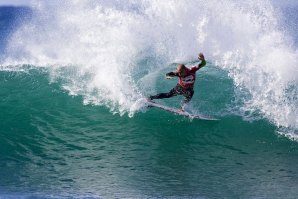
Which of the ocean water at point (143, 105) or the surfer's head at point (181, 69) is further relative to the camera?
the surfer's head at point (181, 69)

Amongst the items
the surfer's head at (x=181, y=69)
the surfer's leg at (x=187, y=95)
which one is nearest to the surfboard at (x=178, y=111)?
Result: the surfer's leg at (x=187, y=95)

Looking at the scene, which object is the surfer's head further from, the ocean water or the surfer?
the ocean water

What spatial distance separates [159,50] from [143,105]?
4566mm

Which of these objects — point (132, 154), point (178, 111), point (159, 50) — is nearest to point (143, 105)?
point (178, 111)

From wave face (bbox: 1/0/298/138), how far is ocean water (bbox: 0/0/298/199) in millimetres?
38

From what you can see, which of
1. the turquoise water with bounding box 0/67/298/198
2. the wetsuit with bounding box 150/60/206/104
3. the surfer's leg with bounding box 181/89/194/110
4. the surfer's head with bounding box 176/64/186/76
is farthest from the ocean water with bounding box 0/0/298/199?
the surfer's head with bounding box 176/64/186/76

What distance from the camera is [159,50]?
15.4 meters

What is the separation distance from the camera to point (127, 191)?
752cm

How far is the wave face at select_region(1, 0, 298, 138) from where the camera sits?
12180 millimetres

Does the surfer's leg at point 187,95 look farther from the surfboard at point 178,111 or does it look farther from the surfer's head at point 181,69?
the surfer's head at point 181,69

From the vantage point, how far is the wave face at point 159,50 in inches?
480

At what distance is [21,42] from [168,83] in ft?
24.6

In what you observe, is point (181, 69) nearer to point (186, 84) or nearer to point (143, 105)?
point (186, 84)

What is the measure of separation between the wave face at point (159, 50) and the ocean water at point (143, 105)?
0.12 feet
